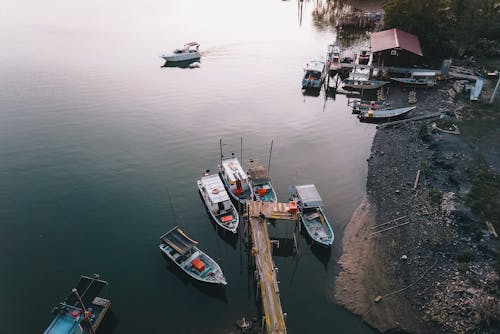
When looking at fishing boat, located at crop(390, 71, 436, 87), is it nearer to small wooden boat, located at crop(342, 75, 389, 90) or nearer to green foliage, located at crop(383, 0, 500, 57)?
small wooden boat, located at crop(342, 75, 389, 90)

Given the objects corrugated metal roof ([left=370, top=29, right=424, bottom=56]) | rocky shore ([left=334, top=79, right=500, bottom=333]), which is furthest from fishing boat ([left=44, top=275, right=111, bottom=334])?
corrugated metal roof ([left=370, top=29, right=424, bottom=56])

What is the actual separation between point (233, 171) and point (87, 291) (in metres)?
22.8

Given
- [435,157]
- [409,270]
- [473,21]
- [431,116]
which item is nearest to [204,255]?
[409,270]

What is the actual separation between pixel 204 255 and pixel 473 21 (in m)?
84.5

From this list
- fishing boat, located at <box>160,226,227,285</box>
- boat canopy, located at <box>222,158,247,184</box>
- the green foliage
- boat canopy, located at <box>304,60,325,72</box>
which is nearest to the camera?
fishing boat, located at <box>160,226,227,285</box>

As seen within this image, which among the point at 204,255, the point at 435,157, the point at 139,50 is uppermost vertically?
the point at 139,50

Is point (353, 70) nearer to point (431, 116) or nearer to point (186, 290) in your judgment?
point (431, 116)

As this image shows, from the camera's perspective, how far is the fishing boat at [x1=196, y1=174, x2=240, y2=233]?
40188mm

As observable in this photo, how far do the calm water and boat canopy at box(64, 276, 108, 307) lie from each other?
2718mm

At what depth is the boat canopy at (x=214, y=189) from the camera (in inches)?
1620

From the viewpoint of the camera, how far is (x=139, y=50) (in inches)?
4011

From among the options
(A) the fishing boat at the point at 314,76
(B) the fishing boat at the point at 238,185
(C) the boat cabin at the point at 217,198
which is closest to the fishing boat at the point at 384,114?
(A) the fishing boat at the point at 314,76

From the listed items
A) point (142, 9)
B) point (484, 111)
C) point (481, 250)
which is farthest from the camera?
point (142, 9)

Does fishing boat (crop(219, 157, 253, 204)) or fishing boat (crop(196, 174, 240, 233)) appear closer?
fishing boat (crop(196, 174, 240, 233))
